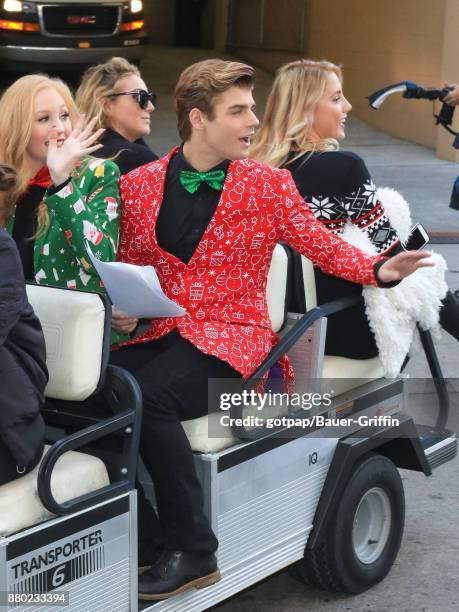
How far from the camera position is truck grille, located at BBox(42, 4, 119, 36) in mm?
13633

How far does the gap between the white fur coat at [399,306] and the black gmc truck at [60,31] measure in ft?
32.3

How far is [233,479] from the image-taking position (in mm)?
3600

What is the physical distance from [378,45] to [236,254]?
41.8ft

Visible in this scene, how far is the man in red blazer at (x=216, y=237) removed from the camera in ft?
12.3

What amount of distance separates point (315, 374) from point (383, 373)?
1.30 ft

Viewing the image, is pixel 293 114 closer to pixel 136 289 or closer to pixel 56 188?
pixel 56 188

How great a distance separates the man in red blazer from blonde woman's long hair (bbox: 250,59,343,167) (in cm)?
79

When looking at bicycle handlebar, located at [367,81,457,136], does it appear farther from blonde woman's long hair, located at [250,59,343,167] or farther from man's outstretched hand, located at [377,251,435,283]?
man's outstretched hand, located at [377,251,435,283]

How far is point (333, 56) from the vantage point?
17.3 metres

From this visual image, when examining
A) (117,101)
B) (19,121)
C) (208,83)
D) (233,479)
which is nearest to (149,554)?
(233,479)

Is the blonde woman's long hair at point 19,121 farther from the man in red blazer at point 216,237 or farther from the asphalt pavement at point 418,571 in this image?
the asphalt pavement at point 418,571

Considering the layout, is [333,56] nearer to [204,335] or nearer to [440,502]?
[440,502]

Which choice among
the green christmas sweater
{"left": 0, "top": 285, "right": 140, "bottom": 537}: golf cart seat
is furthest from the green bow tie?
{"left": 0, "top": 285, "right": 140, "bottom": 537}: golf cart seat

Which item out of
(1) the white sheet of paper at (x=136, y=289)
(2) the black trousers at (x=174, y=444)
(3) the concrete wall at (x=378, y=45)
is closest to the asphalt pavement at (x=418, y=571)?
(2) the black trousers at (x=174, y=444)
